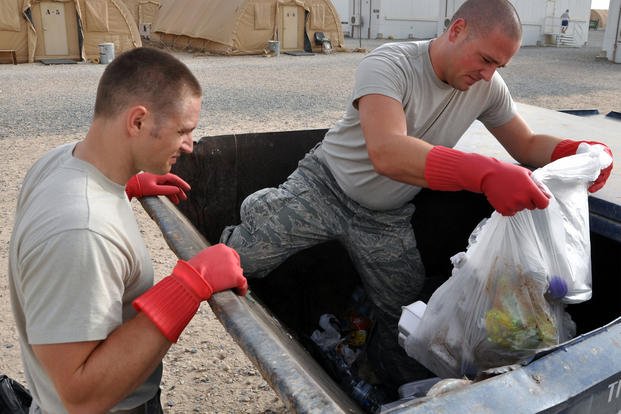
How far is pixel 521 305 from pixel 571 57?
22903 mm

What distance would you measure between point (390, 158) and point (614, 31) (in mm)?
20660

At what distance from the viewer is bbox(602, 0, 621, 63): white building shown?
762 inches

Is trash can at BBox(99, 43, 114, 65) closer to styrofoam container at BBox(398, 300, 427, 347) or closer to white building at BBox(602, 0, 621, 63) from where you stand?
white building at BBox(602, 0, 621, 63)

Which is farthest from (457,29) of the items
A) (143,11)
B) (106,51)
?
(143,11)

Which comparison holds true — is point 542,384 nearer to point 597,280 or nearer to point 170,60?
point 170,60

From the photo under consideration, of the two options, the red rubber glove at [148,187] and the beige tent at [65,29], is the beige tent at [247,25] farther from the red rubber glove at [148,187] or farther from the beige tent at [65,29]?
the red rubber glove at [148,187]

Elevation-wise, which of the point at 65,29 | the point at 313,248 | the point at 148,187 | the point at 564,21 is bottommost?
the point at 313,248

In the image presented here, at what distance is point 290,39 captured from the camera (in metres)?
21.5

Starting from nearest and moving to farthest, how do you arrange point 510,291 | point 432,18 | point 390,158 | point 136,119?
point 136,119 < point 510,291 < point 390,158 < point 432,18

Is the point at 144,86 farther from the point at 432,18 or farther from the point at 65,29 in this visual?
the point at 432,18

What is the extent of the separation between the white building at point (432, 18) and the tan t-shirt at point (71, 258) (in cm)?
2719

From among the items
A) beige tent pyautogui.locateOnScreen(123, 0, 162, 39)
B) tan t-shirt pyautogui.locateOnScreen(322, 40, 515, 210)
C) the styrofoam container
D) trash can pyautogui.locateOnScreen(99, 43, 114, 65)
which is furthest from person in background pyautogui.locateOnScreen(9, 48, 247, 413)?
beige tent pyautogui.locateOnScreen(123, 0, 162, 39)

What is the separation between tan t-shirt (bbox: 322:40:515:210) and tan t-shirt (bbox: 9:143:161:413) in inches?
48.8

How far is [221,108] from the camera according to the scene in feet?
34.8
